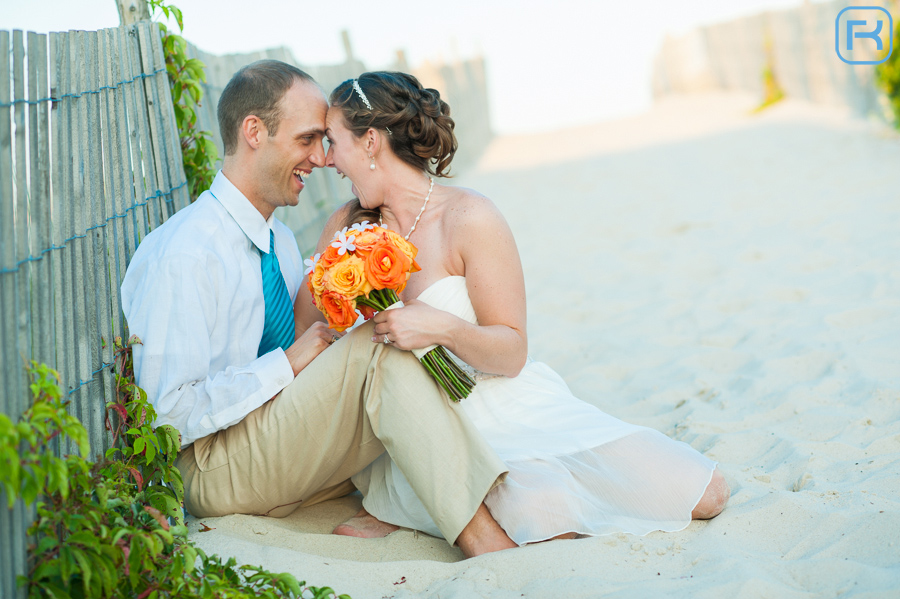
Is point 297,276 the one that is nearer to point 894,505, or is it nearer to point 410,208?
point 410,208

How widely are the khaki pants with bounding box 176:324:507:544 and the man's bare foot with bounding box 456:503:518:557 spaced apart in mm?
55

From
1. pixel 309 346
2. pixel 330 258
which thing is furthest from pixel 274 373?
pixel 330 258

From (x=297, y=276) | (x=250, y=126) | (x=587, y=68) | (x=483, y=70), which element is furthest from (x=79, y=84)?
(x=587, y=68)

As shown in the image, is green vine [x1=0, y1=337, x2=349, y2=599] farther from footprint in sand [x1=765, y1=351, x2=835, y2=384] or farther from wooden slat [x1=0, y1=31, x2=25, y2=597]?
footprint in sand [x1=765, y1=351, x2=835, y2=384]

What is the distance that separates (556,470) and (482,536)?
1.29 ft

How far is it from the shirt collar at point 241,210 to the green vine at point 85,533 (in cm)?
112

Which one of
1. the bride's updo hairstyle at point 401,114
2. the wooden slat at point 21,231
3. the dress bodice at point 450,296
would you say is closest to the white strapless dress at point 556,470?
the dress bodice at point 450,296

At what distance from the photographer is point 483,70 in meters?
20.2

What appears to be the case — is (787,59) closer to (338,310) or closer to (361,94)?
(361,94)

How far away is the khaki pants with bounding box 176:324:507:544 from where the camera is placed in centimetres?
252

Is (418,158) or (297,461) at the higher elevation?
(418,158)

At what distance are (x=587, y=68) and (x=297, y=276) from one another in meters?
42.7

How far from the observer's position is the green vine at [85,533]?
1772 mm

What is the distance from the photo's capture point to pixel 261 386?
2713mm
